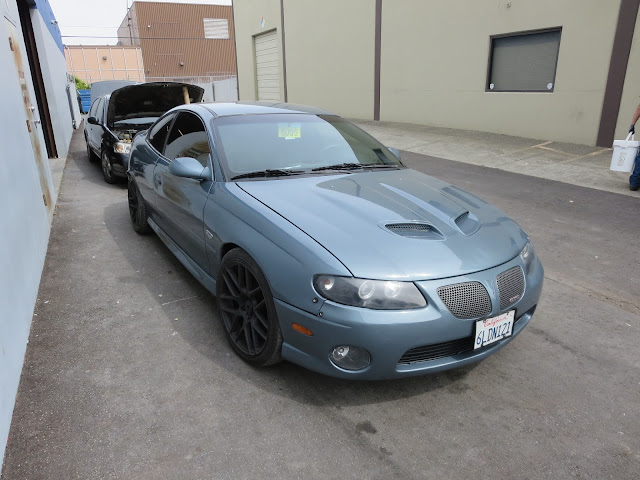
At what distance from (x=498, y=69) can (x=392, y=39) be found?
4.21 m

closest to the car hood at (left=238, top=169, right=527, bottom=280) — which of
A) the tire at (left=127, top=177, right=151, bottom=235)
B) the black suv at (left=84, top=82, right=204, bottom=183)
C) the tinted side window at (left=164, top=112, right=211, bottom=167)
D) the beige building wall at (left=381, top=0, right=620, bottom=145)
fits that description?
the tinted side window at (left=164, top=112, right=211, bottom=167)

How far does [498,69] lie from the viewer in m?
11.6

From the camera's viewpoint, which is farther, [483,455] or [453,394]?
[453,394]

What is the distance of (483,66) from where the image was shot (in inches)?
468

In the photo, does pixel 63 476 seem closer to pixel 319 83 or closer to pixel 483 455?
pixel 483 455

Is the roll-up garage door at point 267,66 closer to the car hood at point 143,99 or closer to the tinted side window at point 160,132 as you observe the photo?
the car hood at point 143,99

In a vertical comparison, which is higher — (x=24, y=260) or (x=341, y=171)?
(x=341, y=171)

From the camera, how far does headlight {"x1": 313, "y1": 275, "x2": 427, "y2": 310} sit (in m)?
2.33

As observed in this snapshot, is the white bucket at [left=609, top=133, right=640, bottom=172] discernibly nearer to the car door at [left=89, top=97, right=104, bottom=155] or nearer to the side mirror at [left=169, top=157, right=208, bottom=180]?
the side mirror at [left=169, top=157, right=208, bottom=180]

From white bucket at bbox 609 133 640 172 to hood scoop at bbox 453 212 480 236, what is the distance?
20.7ft

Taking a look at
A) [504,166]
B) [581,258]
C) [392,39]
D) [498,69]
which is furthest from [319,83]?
[581,258]

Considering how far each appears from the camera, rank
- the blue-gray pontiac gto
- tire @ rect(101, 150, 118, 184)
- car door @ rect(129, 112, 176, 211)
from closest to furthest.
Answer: the blue-gray pontiac gto, car door @ rect(129, 112, 176, 211), tire @ rect(101, 150, 118, 184)

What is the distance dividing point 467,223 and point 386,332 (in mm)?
1010

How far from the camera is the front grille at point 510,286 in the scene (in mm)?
2553
